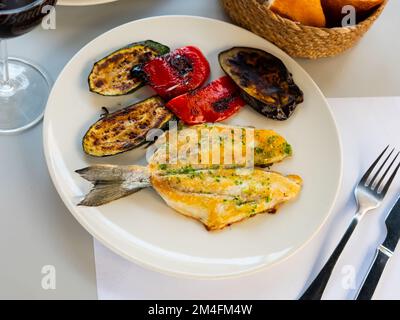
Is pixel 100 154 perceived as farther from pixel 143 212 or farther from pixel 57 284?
pixel 57 284

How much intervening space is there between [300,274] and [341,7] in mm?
592

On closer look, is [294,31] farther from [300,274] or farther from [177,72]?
[300,274]

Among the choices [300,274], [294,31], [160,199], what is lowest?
[300,274]

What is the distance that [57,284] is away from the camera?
115 cm

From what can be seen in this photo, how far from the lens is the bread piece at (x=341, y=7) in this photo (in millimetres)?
1322

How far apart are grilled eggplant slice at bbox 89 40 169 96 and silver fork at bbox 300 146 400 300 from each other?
522 mm

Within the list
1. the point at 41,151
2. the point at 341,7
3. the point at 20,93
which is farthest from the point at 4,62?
the point at 341,7

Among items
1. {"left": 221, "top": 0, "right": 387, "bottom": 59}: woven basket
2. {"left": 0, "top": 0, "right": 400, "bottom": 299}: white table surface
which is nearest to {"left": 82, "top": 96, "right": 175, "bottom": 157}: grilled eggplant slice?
{"left": 0, "top": 0, "right": 400, "bottom": 299}: white table surface

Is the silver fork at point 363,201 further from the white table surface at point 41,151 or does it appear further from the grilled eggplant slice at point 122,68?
the grilled eggplant slice at point 122,68

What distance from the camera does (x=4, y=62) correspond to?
126cm

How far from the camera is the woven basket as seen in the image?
129cm

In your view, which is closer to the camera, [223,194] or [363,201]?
[223,194]
